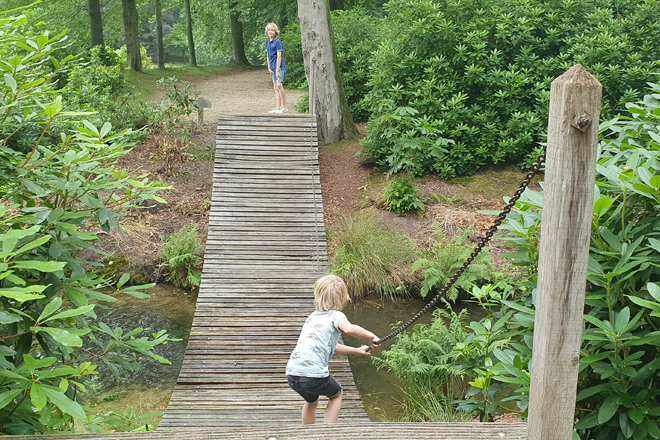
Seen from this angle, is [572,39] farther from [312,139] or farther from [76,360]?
[76,360]

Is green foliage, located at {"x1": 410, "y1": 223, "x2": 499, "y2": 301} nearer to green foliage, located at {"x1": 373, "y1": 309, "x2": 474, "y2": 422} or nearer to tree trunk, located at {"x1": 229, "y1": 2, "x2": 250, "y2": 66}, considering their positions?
green foliage, located at {"x1": 373, "y1": 309, "x2": 474, "y2": 422}

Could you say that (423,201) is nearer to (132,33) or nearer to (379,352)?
(379,352)

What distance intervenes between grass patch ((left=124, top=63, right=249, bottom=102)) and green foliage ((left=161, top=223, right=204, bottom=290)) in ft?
28.3

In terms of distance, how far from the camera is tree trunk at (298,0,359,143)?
38.1ft

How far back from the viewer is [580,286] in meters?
2.12

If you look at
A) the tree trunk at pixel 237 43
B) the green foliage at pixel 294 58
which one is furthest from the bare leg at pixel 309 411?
the tree trunk at pixel 237 43

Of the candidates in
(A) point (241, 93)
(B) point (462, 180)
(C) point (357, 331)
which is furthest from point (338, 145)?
(C) point (357, 331)

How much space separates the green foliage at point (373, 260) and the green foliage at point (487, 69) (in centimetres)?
193

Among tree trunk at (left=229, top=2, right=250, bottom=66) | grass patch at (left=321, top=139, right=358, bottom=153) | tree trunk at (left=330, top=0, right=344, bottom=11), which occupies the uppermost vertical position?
tree trunk at (left=330, top=0, right=344, bottom=11)

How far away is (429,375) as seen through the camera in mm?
5613

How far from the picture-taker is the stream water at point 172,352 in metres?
6.02

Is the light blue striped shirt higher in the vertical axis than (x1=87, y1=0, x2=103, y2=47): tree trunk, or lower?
lower

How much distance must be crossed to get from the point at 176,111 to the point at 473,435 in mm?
10548

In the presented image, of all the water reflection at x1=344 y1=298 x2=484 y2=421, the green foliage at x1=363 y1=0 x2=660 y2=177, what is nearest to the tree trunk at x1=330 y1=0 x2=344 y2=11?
the green foliage at x1=363 y1=0 x2=660 y2=177
